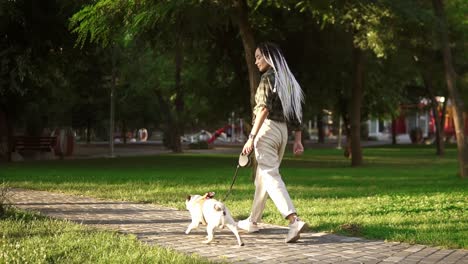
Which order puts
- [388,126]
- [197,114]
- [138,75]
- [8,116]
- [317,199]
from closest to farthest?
1. [317,199]
2. [8,116]
3. [138,75]
4. [197,114]
5. [388,126]

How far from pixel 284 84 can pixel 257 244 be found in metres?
1.69

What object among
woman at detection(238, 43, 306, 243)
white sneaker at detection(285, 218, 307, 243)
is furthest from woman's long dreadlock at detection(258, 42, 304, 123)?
white sneaker at detection(285, 218, 307, 243)

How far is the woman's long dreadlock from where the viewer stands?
21.3ft

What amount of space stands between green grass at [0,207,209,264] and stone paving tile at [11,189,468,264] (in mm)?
346

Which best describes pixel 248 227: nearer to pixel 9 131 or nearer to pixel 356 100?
pixel 356 100

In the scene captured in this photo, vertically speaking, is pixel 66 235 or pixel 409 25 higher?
pixel 409 25

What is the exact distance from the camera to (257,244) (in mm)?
6254

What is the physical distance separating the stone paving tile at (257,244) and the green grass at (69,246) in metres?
0.35

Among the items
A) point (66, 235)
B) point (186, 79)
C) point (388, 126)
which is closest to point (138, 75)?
point (186, 79)

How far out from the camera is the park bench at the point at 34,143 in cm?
2584

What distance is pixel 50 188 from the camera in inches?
472

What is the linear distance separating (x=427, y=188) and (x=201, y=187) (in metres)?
4.62

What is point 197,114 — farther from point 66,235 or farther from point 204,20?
point 66,235

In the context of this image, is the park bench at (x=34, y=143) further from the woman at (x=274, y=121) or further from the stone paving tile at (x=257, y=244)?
the woman at (x=274, y=121)
